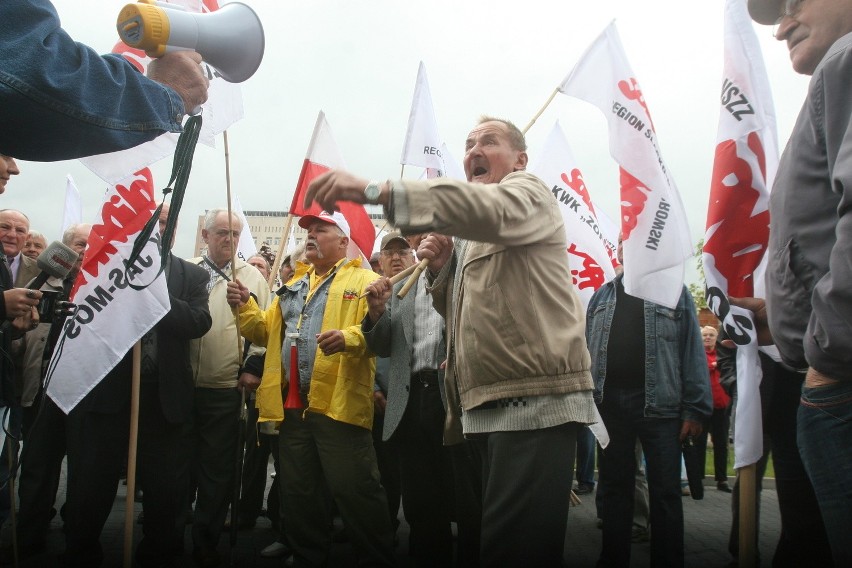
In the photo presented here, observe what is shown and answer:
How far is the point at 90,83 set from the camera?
1.74 meters

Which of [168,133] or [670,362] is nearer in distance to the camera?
[168,133]

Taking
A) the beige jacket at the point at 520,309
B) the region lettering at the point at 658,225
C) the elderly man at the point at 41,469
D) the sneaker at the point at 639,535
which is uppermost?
the region lettering at the point at 658,225

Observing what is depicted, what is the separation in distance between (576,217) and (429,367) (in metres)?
2.15

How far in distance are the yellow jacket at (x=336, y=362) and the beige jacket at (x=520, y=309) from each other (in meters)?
1.52

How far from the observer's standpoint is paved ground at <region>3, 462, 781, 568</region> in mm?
4227

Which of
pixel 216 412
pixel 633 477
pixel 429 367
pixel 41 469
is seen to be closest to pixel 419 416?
pixel 429 367

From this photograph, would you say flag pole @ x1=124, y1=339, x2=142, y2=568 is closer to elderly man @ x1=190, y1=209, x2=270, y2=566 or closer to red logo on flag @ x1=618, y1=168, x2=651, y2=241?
elderly man @ x1=190, y1=209, x2=270, y2=566

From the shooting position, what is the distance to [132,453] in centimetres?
369

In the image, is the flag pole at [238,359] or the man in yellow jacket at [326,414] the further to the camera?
the flag pole at [238,359]

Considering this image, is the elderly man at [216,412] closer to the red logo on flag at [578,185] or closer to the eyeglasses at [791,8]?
the red logo on flag at [578,185]

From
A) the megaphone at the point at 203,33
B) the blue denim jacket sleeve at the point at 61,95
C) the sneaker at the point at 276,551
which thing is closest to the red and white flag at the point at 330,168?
the sneaker at the point at 276,551

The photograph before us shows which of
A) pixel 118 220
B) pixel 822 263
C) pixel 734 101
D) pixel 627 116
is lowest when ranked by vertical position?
pixel 822 263

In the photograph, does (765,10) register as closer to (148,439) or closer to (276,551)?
(148,439)

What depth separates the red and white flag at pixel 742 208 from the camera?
2.77 metres
